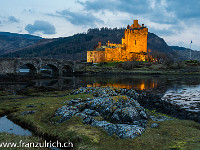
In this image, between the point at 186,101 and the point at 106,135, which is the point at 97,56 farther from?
the point at 106,135

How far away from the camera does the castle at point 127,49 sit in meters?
124

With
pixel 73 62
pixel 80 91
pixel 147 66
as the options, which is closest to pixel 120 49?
pixel 147 66

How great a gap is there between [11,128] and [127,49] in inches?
4965

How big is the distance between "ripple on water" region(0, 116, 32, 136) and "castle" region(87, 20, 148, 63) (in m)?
111

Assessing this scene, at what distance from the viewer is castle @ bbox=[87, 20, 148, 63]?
12394 centimetres

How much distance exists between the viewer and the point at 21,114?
1467 centimetres

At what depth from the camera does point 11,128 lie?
40.6 ft

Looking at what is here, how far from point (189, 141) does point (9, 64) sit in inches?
2710

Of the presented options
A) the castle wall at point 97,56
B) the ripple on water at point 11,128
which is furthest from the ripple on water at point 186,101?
the castle wall at point 97,56

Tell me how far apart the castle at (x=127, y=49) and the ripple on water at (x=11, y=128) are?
11125cm

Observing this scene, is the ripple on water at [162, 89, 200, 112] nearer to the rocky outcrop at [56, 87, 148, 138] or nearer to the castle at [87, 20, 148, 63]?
the rocky outcrop at [56, 87, 148, 138]

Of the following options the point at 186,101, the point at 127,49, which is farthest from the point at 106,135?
the point at 127,49

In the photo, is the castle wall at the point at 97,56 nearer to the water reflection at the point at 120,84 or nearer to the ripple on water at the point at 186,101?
the water reflection at the point at 120,84

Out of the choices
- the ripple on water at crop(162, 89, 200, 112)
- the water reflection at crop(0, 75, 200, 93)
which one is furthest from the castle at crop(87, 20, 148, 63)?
→ the ripple on water at crop(162, 89, 200, 112)
